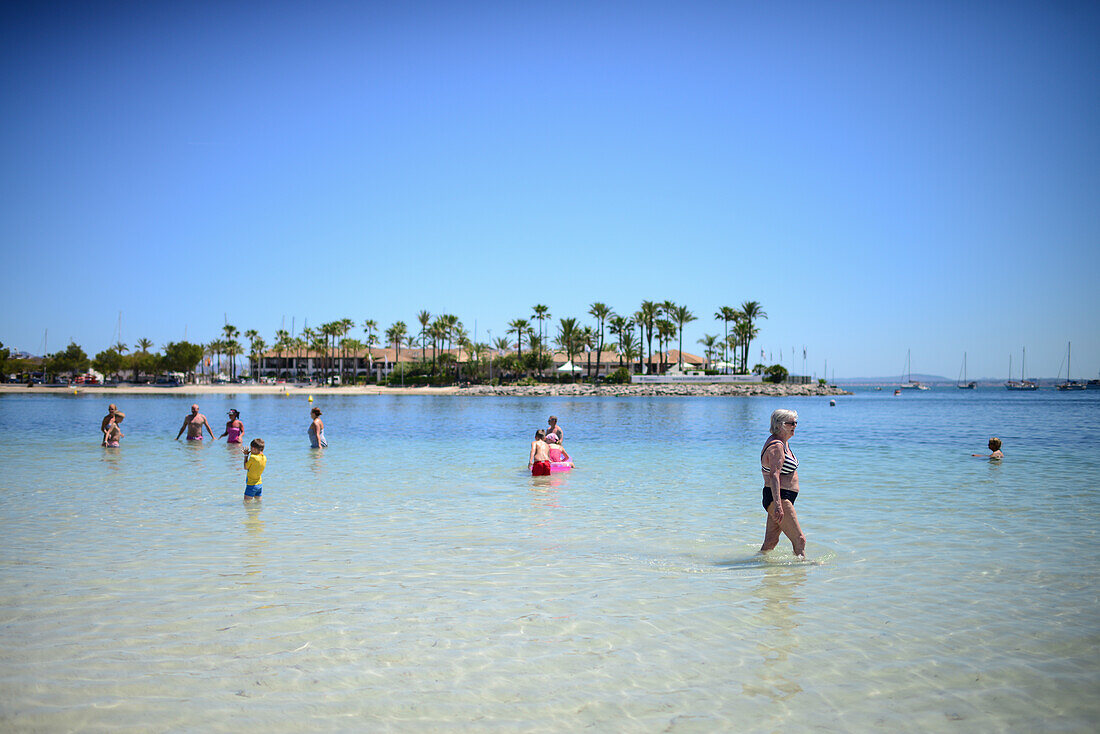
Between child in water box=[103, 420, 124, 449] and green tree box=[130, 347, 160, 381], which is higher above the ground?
green tree box=[130, 347, 160, 381]

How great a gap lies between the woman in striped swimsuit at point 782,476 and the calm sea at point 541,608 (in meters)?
0.57

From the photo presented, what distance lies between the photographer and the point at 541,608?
6.68 m

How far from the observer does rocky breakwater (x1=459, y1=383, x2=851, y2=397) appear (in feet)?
300

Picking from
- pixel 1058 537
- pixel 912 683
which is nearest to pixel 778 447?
pixel 912 683

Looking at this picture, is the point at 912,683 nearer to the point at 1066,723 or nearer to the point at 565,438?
the point at 1066,723

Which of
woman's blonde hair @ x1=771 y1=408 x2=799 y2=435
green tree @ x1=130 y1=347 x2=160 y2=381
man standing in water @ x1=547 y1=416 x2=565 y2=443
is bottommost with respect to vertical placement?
man standing in water @ x1=547 y1=416 x2=565 y2=443

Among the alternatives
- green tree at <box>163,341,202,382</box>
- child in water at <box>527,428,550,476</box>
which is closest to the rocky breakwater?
green tree at <box>163,341,202,382</box>

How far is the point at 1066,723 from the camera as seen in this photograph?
4.45m

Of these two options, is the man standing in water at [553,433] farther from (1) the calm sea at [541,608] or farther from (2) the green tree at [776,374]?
(2) the green tree at [776,374]

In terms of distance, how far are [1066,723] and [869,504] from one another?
28.3 feet

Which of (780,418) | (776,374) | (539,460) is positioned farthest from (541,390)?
(780,418)

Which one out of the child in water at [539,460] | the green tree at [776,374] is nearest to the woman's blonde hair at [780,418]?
the child in water at [539,460]

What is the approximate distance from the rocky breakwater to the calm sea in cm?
7633

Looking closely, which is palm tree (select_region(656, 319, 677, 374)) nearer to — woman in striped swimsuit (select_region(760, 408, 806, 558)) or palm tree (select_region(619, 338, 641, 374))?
palm tree (select_region(619, 338, 641, 374))
